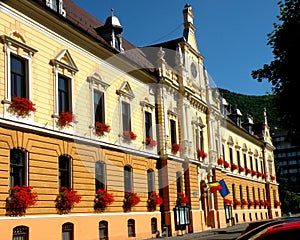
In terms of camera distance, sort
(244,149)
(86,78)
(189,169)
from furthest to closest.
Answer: (244,149) → (189,169) → (86,78)

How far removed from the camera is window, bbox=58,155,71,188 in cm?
1951

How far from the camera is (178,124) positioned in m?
31.9

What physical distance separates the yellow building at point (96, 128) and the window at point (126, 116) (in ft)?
0.19

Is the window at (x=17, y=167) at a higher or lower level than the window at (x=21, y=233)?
higher

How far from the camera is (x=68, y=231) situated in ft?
63.3

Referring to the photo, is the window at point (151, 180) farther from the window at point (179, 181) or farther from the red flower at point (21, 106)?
the red flower at point (21, 106)

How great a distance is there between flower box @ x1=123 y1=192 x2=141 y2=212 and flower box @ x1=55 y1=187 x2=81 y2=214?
195 inches

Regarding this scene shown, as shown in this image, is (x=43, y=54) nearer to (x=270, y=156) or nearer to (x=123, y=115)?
(x=123, y=115)

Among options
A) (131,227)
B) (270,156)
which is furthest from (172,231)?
(270,156)

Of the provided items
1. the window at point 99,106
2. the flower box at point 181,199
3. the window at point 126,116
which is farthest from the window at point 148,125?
the window at point 99,106

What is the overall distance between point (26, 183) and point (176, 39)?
22.0 m

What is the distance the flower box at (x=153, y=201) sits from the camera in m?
26.7

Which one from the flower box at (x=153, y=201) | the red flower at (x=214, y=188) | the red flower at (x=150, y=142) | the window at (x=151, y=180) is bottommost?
the flower box at (x=153, y=201)

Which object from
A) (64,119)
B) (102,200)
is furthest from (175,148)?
(64,119)
